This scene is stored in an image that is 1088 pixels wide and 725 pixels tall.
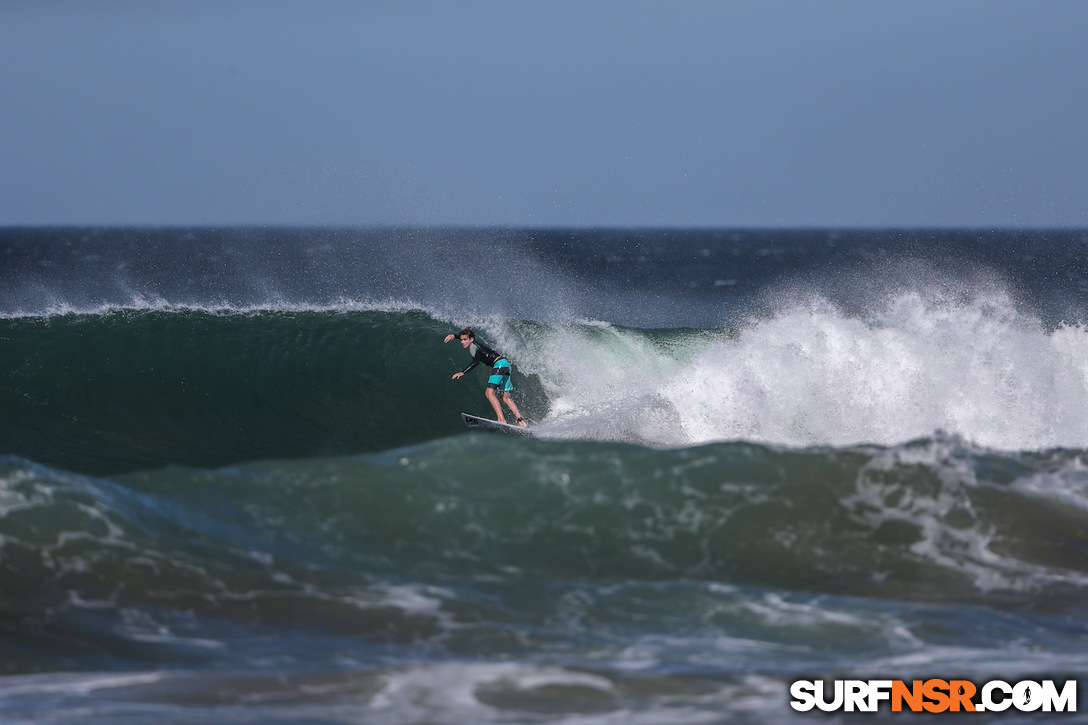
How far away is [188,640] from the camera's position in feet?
22.0

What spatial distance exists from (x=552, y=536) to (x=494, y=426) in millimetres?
6538

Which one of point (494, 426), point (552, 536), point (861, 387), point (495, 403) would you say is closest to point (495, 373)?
point (495, 403)

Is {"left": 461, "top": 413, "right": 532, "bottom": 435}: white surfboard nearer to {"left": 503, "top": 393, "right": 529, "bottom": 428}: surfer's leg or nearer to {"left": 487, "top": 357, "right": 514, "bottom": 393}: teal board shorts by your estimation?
{"left": 503, "top": 393, "right": 529, "bottom": 428}: surfer's leg

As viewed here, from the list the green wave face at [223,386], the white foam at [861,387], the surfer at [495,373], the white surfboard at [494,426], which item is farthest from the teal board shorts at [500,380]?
the green wave face at [223,386]

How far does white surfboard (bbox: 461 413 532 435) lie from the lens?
14.9 m

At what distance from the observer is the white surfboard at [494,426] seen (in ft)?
48.8

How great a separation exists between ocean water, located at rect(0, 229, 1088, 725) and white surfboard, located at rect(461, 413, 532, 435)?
0.40m

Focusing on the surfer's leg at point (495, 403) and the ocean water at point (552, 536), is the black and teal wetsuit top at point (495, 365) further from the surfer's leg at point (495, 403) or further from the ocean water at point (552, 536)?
the ocean water at point (552, 536)

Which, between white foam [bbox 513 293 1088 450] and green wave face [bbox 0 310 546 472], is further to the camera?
white foam [bbox 513 293 1088 450]

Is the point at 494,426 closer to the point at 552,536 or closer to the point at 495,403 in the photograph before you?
the point at 495,403

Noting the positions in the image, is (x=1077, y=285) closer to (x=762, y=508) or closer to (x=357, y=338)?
(x=357, y=338)

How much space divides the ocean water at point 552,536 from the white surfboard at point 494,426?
0.40 metres

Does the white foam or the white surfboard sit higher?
the white foam

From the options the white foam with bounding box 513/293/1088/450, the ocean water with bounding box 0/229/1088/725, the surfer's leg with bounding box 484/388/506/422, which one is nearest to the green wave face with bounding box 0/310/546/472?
the ocean water with bounding box 0/229/1088/725
